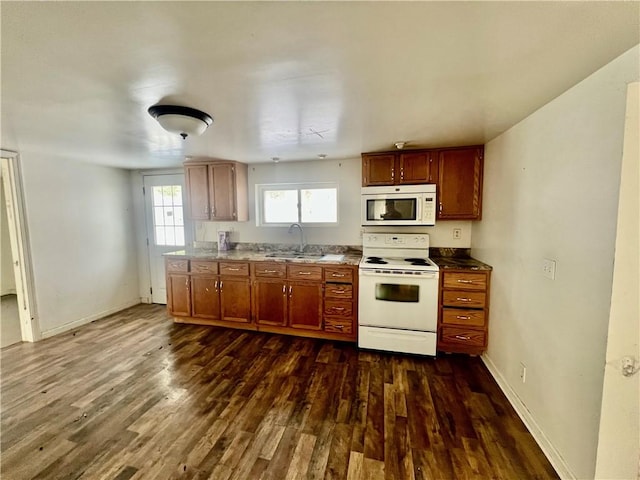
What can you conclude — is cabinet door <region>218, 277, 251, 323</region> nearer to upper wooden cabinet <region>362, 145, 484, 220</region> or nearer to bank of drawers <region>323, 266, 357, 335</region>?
bank of drawers <region>323, 266, 357, 335</region>

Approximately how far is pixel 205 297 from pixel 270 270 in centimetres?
102

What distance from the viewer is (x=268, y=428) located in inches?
73.2

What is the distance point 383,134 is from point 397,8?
5.21 feet

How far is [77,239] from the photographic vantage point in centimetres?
365

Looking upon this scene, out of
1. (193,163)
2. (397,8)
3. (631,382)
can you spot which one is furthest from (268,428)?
(193,163)

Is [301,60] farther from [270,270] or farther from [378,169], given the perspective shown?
[270,270]

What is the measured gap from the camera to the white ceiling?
3.18 feet

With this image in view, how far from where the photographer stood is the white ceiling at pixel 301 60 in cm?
97

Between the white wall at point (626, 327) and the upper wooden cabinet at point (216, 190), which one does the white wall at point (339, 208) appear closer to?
the upper wooden cabinet at point (216, 190)

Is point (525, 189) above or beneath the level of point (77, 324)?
above

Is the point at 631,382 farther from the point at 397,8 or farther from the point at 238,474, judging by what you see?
the point at 238,474

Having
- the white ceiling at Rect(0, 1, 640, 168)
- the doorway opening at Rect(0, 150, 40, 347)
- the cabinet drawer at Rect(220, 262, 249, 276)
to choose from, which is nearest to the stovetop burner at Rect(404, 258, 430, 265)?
the white ceiling at Rect(0, 1, 640, 168)

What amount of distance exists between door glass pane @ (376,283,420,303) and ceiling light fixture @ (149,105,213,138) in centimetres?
220

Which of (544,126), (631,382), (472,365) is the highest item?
(544,126)
